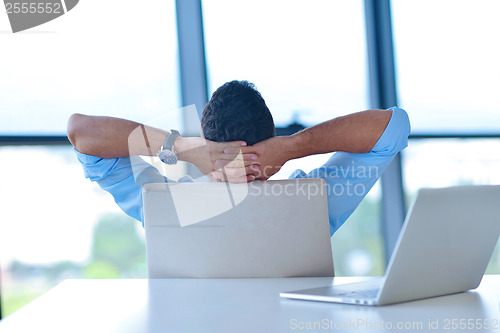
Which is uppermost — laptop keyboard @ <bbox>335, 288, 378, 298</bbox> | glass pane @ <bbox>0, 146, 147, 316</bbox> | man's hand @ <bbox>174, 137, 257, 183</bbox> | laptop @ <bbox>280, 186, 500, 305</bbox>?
man's hand @ <bbox>174, 137, 257, 183</bbox>

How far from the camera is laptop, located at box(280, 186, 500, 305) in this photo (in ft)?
2.54

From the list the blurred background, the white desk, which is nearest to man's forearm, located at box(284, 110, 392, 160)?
the white desk

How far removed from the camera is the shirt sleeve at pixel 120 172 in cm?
169

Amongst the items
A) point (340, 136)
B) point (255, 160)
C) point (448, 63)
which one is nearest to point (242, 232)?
point (255, 160)

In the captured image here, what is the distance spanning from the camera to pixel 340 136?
64.8 inches

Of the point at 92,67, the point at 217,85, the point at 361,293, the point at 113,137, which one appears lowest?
the point at 361,293

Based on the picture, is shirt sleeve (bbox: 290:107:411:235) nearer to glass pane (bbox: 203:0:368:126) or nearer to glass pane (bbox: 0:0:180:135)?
glass pane (bbox: 0:0:180:135)

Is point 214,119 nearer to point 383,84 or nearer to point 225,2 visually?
point 225,2

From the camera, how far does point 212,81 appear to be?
2.84 m

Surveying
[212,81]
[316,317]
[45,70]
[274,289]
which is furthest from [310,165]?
[316,317]

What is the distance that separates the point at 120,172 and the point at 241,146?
0.47 m

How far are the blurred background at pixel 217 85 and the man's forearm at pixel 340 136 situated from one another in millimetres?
930

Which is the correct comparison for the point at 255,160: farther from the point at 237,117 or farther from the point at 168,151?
the point at 168,151

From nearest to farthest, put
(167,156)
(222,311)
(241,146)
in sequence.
A: (222,311) < (241,146) < (167,156)
